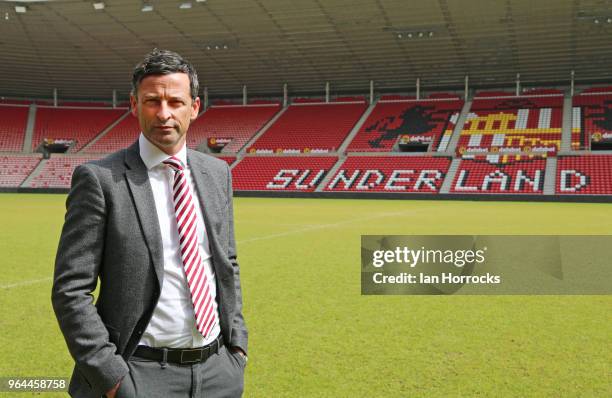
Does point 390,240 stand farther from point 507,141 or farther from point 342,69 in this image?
point 342,69

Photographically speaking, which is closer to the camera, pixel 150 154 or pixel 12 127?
pixel 150 154

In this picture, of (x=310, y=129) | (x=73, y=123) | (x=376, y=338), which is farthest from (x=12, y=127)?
(x=376, y=338)

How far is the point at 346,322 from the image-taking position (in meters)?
5.48

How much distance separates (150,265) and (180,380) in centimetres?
44

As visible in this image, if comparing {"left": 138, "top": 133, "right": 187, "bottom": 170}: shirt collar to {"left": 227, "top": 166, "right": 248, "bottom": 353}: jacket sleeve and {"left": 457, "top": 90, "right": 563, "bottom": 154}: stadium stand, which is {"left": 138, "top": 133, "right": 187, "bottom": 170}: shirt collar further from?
{"left": 457, "top": 90, "right": 563, "bottom": 154}: stadium stand

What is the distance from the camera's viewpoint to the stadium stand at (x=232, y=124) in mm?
41344

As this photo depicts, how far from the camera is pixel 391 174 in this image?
3297cm

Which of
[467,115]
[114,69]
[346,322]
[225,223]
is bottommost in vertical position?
[346,322]

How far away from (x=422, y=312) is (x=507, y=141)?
100ft

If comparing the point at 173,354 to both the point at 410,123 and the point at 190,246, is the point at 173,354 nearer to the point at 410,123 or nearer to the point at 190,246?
the point at 190,246

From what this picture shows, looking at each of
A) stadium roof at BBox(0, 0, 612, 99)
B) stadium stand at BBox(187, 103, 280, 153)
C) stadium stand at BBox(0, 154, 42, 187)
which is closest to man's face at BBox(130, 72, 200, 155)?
stadium roof at BBox(0, 0, 612, 99)

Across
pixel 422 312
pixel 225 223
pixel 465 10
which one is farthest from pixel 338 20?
pixel 225 223

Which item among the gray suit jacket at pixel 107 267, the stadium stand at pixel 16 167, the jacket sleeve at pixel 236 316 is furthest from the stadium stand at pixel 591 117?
the stadium stand at pixel 16 167

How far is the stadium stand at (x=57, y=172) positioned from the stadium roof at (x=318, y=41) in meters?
6.40
